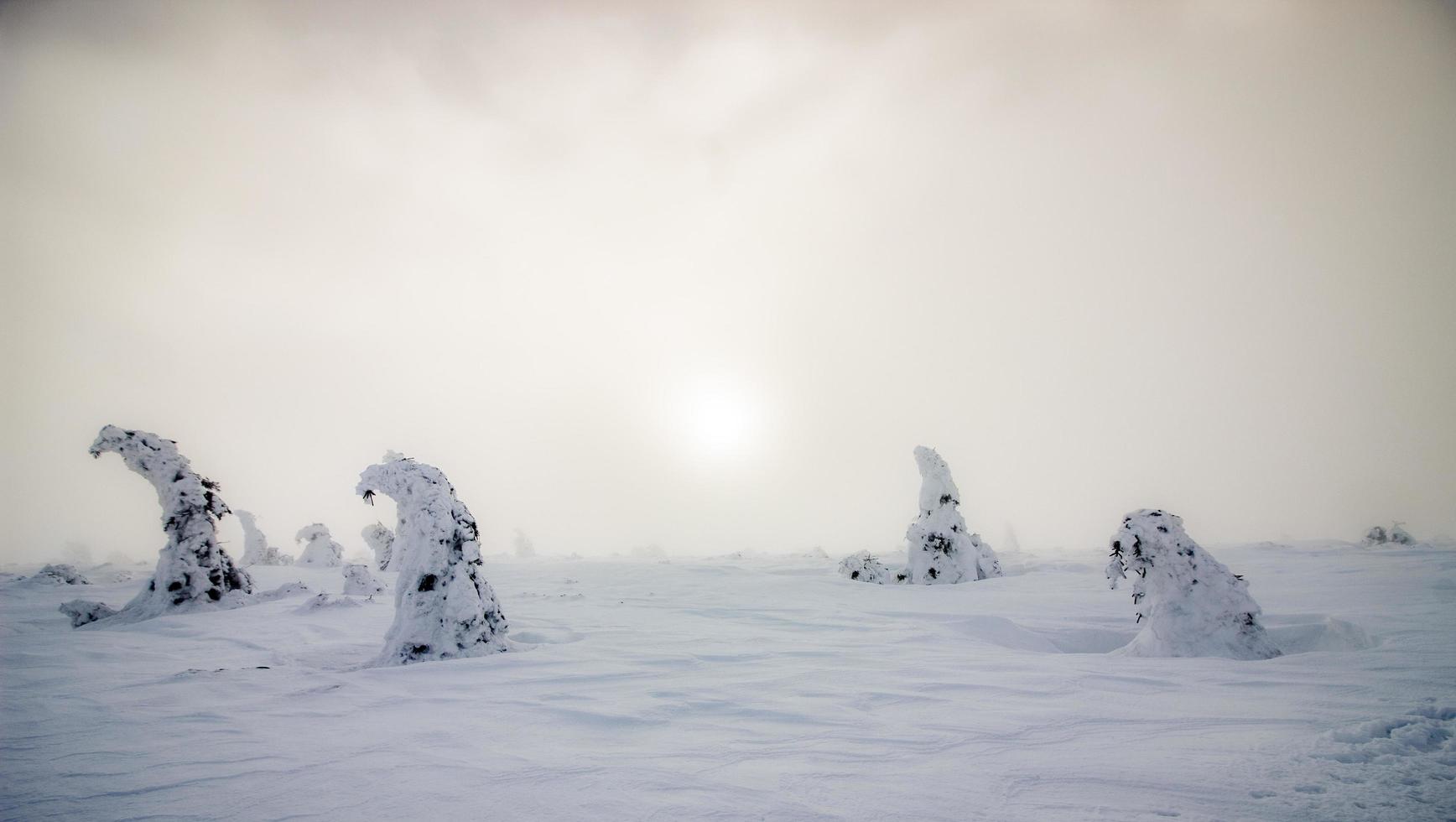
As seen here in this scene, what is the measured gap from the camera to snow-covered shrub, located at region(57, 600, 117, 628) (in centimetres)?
845

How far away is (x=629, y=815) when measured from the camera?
244 centimetres

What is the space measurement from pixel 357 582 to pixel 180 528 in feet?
Answer: 10.9

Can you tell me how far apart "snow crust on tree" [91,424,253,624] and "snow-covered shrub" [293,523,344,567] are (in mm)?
11949

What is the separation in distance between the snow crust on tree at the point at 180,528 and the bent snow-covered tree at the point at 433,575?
568cm

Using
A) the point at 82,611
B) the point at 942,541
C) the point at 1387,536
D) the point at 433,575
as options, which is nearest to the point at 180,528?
the point at 82,611

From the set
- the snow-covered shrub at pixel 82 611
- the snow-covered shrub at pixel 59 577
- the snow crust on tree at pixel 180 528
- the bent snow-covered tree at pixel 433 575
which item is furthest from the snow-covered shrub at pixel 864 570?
the snow-covered shrub at pixel 59 577

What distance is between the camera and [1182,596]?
5672 mm

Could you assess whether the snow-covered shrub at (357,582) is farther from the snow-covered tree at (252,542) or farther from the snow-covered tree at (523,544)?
the snow-covered tree at (523,544)

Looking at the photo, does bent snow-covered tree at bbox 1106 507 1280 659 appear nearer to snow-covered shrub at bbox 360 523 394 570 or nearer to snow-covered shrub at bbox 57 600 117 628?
snow-covered shrub at bbox 57 600 117 628

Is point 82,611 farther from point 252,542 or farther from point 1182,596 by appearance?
point 252,542

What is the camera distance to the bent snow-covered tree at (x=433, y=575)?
6.11m

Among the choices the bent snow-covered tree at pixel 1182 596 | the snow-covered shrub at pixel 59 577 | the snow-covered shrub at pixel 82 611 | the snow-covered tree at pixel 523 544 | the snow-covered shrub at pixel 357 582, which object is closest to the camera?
the bent snow-covered tree at pixel 1182 596

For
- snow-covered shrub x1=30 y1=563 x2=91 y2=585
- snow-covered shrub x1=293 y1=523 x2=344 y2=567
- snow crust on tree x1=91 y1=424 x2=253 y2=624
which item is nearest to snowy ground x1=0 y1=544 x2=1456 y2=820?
snow crust on tree x1=91 y1=424 x2=253 y2=624

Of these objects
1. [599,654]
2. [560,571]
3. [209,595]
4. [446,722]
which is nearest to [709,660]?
[599,654]
